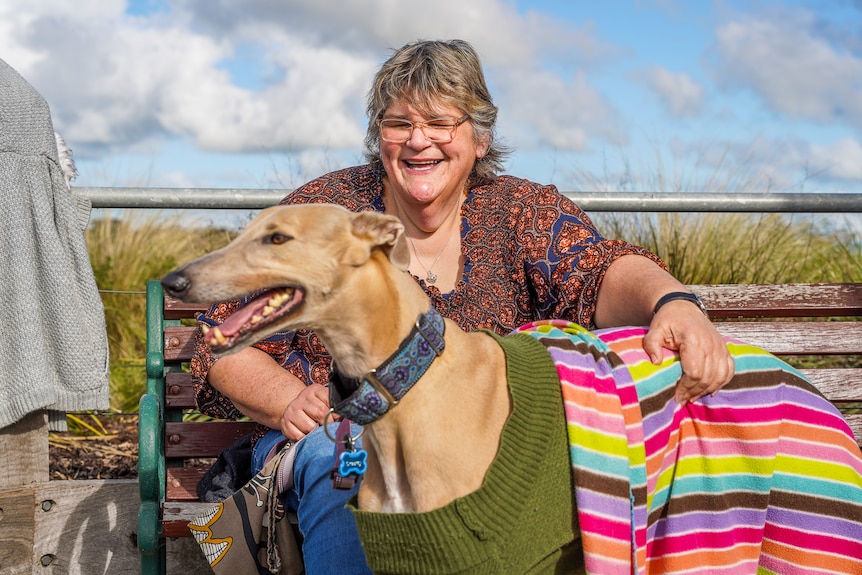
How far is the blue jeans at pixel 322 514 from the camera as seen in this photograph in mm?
2529

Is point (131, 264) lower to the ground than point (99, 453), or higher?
higher

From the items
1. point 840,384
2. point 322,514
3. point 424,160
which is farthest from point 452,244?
point 840,384

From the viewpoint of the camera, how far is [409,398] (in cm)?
210

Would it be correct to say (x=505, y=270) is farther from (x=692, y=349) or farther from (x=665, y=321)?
(x=692, y=349)

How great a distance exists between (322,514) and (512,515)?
719 mm

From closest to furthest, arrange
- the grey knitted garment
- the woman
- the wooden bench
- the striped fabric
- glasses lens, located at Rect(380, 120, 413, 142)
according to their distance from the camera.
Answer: the striped fabric → the woman → glasses lens, located at Rect(380, 120, 413, 142) → the grey knitted garment → the wooden bench

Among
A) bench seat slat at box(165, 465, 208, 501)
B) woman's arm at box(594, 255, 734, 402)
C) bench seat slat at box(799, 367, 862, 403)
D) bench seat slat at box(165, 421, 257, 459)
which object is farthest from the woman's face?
bench seat slat at box(799, 367, 862, 403)

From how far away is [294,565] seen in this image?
281 centimetres

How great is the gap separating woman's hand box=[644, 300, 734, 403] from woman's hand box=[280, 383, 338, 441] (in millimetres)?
925

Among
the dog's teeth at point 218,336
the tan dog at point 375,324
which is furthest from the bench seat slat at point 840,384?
the dog's teeth at point 218,336

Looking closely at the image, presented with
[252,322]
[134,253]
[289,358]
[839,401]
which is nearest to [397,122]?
[289,358]

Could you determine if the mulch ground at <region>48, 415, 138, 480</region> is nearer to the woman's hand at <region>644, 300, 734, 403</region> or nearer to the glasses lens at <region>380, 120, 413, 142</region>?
the glasses lens at <region>380, 120, 413, 142</region>

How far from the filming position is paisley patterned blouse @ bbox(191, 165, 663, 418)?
3057 millimetres

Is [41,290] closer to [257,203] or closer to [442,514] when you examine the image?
[257,203]
